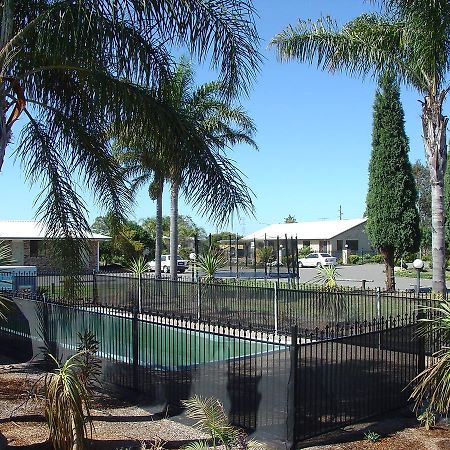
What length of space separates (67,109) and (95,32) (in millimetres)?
2303

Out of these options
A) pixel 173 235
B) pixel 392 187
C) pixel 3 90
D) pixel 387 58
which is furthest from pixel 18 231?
pixel 3 90

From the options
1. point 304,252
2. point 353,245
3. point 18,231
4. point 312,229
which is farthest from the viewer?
point 312,229

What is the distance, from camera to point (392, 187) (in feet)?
85.1

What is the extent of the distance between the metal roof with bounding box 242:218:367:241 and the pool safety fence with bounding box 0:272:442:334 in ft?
136

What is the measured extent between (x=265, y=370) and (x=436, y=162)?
9.92m

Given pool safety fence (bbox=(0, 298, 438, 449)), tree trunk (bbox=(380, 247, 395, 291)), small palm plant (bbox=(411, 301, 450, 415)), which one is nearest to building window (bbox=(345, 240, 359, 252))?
tree trunk (bbox=(380, 247, 395, 291))

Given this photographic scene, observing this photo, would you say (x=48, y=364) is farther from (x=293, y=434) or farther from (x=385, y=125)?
(x=385, y=125)

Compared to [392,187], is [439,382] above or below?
below

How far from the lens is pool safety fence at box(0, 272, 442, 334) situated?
1344 cm

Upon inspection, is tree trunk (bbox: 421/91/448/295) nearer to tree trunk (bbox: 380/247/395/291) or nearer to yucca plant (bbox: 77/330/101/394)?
tree trunk (bbox: 380/247/395/291)

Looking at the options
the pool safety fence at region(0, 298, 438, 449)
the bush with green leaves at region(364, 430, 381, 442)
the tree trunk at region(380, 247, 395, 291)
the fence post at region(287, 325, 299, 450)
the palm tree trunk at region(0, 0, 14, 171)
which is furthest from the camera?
the tree trunk at region(380, 247, 395, 291)

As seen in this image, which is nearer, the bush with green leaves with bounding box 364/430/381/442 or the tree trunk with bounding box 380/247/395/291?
the bush with green leaves with bounding box 364/430/381/442

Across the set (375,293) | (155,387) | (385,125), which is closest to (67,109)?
(155,387)

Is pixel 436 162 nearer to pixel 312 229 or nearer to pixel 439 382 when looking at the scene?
pixel 439 382
